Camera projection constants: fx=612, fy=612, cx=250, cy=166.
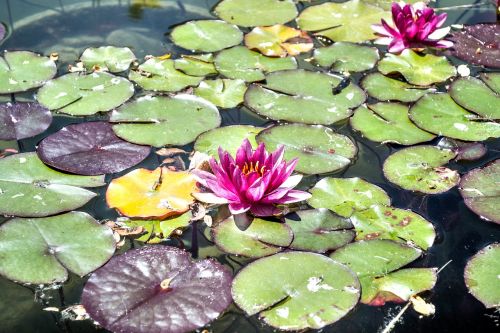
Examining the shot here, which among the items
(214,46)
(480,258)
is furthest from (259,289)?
(214,46)

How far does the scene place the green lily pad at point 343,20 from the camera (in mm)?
4617

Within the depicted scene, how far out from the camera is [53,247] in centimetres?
291

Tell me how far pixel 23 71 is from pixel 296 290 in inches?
99.9

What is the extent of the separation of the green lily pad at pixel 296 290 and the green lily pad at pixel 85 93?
1.61 m

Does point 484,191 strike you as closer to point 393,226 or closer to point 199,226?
point 393,226

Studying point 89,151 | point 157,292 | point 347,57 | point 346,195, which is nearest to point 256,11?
point 347,57

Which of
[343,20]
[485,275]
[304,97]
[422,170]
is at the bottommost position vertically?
[485,275]

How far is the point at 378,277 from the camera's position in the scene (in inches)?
111

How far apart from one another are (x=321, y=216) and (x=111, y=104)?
157 centimetres

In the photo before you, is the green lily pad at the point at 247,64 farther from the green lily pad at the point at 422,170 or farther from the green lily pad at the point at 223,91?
the green lily pad at the point at 422,170

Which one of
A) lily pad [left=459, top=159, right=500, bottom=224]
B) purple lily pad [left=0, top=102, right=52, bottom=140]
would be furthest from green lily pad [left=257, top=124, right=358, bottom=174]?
purple lily pad [left=0, top=102, right=52, bottom=140]

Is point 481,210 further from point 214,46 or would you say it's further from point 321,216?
point 214,46

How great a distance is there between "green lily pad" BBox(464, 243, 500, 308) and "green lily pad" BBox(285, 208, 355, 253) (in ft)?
1.90

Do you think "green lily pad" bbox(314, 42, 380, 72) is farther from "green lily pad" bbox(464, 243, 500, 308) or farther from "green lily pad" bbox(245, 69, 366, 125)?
"green lily pad" bbox(464, 243, 500, 308)
